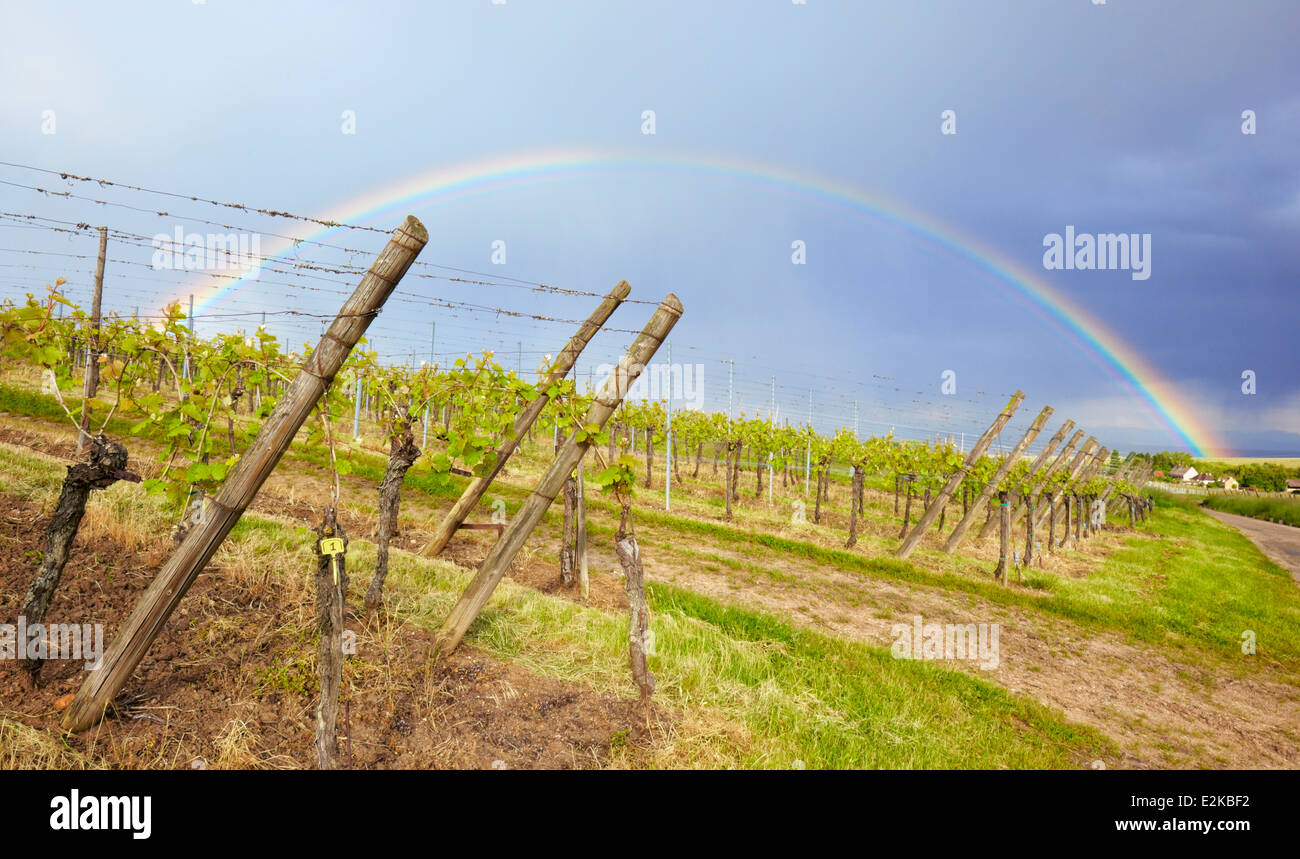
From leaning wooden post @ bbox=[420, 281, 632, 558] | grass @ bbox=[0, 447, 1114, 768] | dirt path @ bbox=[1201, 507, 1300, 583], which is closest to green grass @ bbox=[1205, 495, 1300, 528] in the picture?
dirt path @ bbox=[1201, 507, 1300, 583]

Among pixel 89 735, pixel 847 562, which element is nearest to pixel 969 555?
pixel 847 562

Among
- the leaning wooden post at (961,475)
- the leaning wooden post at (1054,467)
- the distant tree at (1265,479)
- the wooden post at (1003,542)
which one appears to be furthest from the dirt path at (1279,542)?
the distant tree at (1265,479)

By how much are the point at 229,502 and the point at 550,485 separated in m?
2.50

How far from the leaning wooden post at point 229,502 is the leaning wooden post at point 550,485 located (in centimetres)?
205

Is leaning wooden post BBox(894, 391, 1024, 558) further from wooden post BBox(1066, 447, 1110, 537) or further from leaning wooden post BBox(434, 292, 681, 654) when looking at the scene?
wooden post BBox(1066, 447, 1110, 537)

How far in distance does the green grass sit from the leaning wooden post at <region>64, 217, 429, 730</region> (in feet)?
199

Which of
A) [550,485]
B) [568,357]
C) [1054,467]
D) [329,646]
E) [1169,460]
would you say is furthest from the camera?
[1169,460]

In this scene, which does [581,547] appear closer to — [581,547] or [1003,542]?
[581,547]

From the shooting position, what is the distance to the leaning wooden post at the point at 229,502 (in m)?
3.36

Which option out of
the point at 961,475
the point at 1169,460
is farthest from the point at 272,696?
the point at 1169,460

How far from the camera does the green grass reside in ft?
139

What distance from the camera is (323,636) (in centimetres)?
315

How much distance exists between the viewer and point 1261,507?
4691 cm
